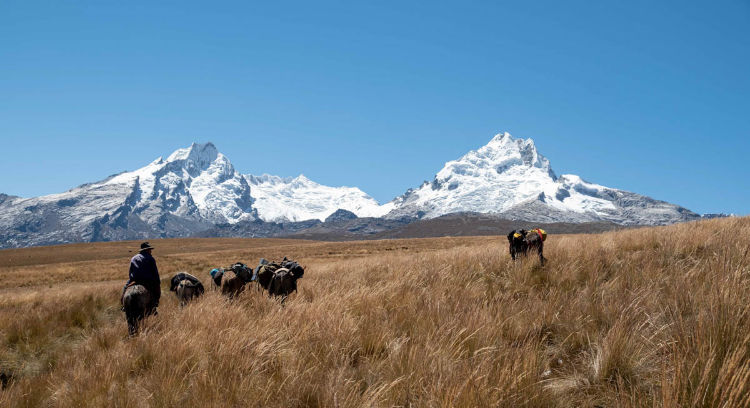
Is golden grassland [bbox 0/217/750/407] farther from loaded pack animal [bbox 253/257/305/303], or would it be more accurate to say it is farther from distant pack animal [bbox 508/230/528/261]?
loaded pack animal [bbox 253/257/305/303]

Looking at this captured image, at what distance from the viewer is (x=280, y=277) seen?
8.96 m

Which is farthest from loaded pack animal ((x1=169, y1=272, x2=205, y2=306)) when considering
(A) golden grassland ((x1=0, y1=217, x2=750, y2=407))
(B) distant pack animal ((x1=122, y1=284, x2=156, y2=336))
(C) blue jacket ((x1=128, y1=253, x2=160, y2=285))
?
(A) golden grassland ((x1=0, y1=217, x2=750, y2=407))

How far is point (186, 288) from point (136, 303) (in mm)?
1648

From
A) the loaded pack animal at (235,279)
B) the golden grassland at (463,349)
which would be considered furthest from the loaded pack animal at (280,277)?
the golden grassland at (463,349)

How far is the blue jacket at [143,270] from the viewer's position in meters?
8.82

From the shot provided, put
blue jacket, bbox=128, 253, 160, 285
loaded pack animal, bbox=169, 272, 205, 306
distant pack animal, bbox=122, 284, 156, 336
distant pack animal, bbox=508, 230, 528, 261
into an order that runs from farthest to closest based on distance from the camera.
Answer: loaded pack animal, bbox=169, 272, 205, 306 → blue jacket, bbox=128, 253, 160, 285 → distant pack animal, bbox=508, 230, 528, 261 → distant pack animal, bbox=122, 284, 156, 336

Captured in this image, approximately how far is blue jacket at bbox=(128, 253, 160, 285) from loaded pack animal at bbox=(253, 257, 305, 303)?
7.00ft

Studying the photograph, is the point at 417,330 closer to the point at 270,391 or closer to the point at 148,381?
the point at 270,391

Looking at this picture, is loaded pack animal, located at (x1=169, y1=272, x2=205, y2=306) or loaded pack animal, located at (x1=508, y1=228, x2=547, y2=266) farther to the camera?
loaded pack animal, located at (x1=169, y1=272, x2=205, y2=306)

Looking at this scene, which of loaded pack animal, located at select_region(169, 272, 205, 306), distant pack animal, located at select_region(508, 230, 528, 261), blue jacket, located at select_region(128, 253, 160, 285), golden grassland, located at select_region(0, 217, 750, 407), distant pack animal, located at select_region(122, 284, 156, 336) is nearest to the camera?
golden grassland, located at select_region(0, 217, 750, 407)

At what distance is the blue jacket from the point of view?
8820 mm

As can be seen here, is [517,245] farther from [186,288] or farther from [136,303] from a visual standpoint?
[136,303]

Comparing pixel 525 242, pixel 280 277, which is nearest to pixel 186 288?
pixel 280 277

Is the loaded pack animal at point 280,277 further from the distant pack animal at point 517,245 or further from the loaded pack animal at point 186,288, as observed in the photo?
the distant pack animal at point 517,245
